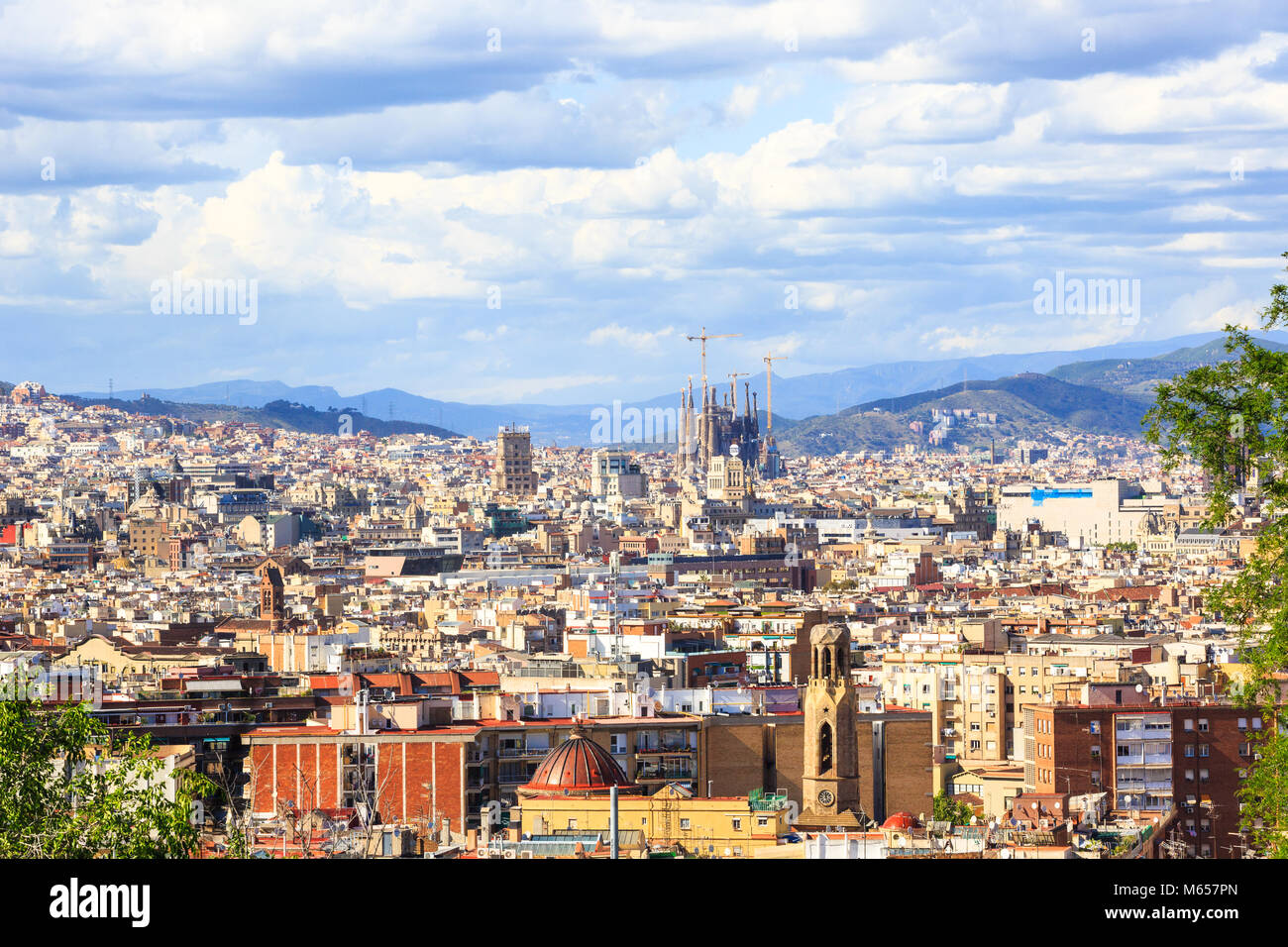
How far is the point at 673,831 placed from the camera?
2727 cm

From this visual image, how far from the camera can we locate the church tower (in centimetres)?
3536

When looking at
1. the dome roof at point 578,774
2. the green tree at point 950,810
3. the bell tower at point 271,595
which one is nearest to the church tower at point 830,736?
the green tree at point 950,810

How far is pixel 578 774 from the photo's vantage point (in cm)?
2884

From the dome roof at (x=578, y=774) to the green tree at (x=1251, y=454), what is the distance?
663 inches

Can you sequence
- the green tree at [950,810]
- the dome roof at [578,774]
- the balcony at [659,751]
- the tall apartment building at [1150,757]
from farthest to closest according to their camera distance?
the balcony at [659,751] < the tall apartment building at [1150,757] < the green tree at [950,810] < the dome roof at [578,774]

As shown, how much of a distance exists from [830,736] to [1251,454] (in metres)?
24.9

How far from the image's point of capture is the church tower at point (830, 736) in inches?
1392

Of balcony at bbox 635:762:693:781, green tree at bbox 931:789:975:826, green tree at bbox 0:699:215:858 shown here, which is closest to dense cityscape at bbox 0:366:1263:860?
balcony at bbox 635:762:693:781

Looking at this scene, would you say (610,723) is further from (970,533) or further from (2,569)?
(970,533)

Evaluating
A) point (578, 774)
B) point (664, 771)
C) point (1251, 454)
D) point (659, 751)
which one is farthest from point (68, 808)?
point (659, 751)

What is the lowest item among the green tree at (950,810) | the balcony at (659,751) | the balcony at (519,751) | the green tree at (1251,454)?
the green tree at (950,810)

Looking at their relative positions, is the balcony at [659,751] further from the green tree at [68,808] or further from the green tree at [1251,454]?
the green tree at [1251,454]

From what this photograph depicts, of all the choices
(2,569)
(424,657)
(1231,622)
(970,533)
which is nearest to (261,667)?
(424,657)
